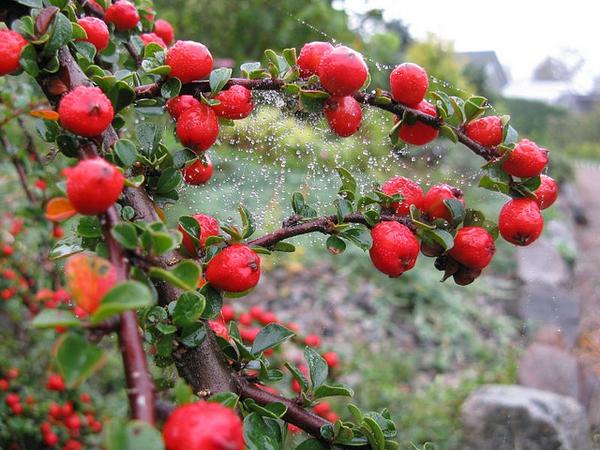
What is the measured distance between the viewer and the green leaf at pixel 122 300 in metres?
0.37

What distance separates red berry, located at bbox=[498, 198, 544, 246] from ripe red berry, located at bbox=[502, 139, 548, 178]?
0.04m

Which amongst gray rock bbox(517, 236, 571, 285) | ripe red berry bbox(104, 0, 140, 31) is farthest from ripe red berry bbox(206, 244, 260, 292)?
gray rock bbox(517, 236, 571, 285)

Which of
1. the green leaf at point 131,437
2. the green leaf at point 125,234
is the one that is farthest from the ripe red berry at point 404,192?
the green leaf at point 131,437

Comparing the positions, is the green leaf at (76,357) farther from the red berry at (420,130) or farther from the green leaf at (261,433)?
the red berry at (420,130)

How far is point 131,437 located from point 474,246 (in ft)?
1.56

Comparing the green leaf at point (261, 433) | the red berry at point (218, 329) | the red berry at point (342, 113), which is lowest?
the red berry at point (218, 329)

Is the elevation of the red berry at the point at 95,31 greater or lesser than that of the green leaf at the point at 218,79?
lesser

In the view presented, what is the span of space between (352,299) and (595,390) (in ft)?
6.87

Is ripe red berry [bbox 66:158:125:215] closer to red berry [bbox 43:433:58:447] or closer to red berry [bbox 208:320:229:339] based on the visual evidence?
red berry [bbox 208:320:229:339]

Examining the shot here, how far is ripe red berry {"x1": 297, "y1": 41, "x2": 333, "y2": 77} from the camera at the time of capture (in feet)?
2.37

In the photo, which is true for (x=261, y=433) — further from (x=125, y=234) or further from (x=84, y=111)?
(x=84, y=111)

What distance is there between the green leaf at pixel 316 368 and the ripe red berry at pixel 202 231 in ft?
0.59

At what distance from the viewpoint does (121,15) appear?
0.88m

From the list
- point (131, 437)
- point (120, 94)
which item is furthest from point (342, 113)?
point (131, 437)
